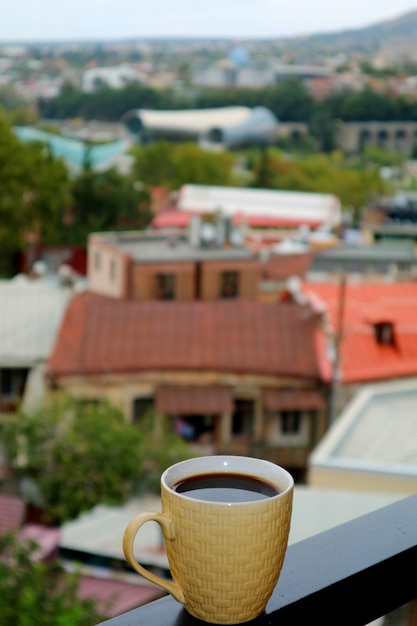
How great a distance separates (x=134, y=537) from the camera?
80cm

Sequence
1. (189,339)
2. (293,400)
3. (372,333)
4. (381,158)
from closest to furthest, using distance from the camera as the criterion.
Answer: (293,400) < (189,339) < (372,333) < (381,158)

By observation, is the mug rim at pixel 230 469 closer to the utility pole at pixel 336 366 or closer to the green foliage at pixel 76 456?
the green foliage at pixel 76 456

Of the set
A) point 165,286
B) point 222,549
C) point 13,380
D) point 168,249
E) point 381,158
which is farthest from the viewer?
point 381,158

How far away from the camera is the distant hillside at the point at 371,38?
15525 centimetres

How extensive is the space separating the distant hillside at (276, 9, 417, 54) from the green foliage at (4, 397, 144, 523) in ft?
495

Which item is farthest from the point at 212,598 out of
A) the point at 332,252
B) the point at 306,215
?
the point at 306,215

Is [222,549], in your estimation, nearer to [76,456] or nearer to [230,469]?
[230,469]

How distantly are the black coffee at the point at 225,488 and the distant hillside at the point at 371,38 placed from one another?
157494 millimetres

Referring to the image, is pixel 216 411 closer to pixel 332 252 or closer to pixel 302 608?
pixel 332 252

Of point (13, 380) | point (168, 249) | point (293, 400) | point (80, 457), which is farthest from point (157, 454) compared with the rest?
point (168, 249)

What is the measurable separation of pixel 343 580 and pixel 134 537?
0.17 meters

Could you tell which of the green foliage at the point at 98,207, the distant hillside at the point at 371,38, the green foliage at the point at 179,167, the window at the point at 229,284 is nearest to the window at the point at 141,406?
the window at the point at 229,284

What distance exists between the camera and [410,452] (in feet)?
21.6

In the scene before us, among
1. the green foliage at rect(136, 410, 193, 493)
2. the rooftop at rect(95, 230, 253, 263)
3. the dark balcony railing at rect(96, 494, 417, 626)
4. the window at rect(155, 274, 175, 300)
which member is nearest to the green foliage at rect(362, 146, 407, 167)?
the rooftop at rect(95, 230, 253, 263)
